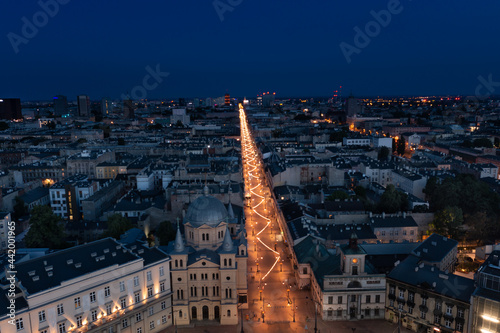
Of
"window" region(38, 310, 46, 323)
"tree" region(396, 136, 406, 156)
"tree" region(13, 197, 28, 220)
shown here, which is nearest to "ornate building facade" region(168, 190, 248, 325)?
"window" region(38, 310, 46, 323)

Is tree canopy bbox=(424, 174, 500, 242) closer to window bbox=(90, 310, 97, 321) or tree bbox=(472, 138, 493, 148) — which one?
window bbox=(90, 310, 97, 321)

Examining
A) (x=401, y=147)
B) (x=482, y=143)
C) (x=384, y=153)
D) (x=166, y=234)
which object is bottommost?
(x=166, y=234)

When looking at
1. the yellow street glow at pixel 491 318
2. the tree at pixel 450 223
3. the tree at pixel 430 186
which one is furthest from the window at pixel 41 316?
the tree at pixel 430 186

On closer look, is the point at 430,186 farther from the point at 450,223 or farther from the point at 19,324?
the point at 19,324

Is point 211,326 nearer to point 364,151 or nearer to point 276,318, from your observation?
point 276,318

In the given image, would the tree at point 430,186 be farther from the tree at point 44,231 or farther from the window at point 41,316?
the window at point 41,316

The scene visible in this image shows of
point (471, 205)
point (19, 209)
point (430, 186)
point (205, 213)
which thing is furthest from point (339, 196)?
point (19, 209)
